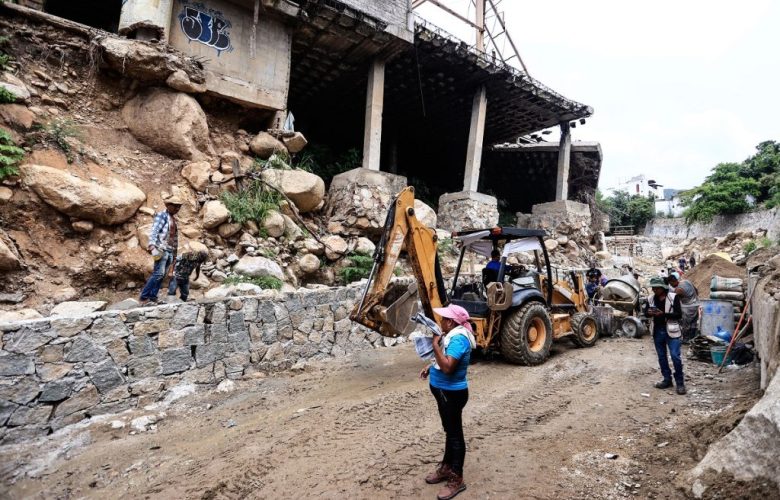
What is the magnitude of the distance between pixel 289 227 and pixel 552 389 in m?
6.10

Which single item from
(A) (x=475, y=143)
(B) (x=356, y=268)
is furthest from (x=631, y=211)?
(B) (x=356, y=268)

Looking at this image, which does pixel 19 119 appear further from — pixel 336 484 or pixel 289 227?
pixel 336 484

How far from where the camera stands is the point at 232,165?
8.80 metres

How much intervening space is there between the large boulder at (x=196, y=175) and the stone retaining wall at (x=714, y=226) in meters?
22.4

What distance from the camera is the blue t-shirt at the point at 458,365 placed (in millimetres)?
2719

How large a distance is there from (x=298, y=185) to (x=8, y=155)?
4.96 meters

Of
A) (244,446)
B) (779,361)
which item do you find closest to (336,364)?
(244,446)

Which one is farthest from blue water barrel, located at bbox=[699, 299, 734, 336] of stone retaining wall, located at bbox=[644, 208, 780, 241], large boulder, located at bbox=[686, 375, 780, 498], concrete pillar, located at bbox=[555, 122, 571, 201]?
stone retaining wall, located at bbox=[644, 208, 780, 241]

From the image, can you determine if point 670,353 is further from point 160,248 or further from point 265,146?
point 265,146

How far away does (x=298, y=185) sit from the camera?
922 centimetres

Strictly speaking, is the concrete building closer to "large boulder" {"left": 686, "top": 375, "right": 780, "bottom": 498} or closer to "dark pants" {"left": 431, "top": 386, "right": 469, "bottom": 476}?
"dark pants" {"left": 431, "top": 386, "right": 469, "bottom": 476}

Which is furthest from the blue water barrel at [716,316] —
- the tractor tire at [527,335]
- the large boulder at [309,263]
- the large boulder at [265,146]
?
the large boulder at [265,146]

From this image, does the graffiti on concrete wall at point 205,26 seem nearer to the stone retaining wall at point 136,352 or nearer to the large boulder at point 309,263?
the large boulder at point 309,263

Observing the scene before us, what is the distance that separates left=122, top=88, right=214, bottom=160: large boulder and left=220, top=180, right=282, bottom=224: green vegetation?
4.28 feet
